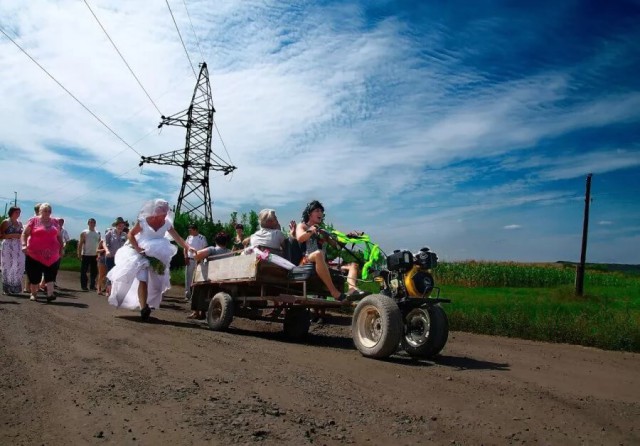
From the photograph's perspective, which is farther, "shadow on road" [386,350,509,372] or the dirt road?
"shadow on road" [386,350,509,372]

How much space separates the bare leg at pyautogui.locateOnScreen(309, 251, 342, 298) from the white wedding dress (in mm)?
3371

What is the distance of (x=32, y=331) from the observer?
7.93 meters

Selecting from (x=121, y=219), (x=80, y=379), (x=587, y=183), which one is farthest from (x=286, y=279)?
(x=587, y=183)

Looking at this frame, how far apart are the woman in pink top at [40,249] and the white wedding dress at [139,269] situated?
2914 millimetres

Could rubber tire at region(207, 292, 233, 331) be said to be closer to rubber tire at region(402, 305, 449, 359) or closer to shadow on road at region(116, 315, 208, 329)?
shadow on road at region(116, 315, 208, 329)

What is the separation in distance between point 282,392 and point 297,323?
→ 15.2 feet

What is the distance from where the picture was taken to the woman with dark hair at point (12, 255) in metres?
13.7

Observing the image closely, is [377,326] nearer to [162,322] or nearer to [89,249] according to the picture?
[162,322]

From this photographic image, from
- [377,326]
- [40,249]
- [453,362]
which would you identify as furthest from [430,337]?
[40,249]

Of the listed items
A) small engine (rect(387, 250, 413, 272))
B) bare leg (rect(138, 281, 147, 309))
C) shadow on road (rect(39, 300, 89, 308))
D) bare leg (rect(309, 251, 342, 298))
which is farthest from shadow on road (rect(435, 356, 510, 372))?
shadow on road (rect(39, 300, 89, 308))

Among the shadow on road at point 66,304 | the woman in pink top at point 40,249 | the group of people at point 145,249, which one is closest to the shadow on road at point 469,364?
the group of people at point 145,249

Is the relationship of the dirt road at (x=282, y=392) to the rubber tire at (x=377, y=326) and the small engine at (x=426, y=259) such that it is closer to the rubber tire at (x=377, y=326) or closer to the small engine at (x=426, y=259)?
the rubber tire at (x=377, y=326)

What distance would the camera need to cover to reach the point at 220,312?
32.5 ft

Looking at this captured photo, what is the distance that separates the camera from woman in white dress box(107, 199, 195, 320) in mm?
10516
